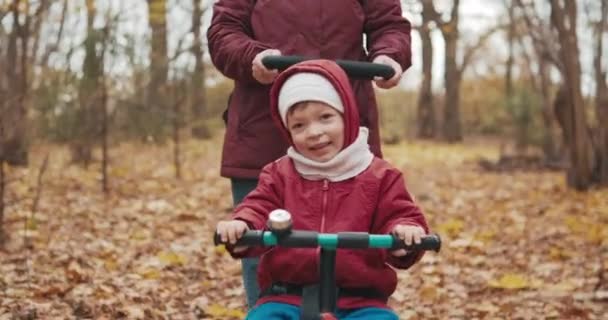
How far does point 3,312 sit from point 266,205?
218 cm

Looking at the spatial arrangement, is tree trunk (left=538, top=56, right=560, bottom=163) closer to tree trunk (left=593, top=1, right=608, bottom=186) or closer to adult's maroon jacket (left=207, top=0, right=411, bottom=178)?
tree trunk (left=593, top=1, right=608, bottom=186)

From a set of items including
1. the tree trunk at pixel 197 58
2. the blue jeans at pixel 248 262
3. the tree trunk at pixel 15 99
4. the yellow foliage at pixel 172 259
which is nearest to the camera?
the blue jeans at pixel 248 262

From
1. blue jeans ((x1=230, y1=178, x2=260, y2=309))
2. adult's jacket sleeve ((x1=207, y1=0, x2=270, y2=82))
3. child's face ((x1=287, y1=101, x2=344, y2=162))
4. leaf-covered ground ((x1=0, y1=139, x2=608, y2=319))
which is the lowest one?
leaf-covered ground ((x1=0, y1=139, x2=608, y2=319))

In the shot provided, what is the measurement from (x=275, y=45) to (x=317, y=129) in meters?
0.71

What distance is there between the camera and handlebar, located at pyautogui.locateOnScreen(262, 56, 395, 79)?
3.04 metres

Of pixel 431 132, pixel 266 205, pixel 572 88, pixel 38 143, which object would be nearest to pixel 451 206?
pixel 572 88

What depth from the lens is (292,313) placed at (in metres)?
2.69

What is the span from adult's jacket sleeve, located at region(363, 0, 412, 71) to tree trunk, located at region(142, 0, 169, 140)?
293 inches

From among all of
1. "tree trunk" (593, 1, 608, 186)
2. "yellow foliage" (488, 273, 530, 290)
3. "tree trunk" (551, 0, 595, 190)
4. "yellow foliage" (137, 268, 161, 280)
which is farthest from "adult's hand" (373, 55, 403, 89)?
"tree trunk" (593, 1, 608, 186)

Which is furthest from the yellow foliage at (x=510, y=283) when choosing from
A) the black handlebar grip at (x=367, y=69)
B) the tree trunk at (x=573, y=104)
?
the tree trunk at (x=573, y=104)

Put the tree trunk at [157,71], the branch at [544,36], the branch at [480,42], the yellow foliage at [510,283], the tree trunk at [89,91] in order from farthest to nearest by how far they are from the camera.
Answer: the branch at [480,42] < the tree trunk at [157,71] < the branch at [544,36] < the tree trunk at [89,91] < the yellow foliage at [510,283]

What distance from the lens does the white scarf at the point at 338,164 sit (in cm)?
282

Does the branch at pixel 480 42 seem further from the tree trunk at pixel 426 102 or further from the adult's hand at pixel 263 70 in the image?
the adult's hand at pixel 263 70

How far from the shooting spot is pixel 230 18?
135 inches
